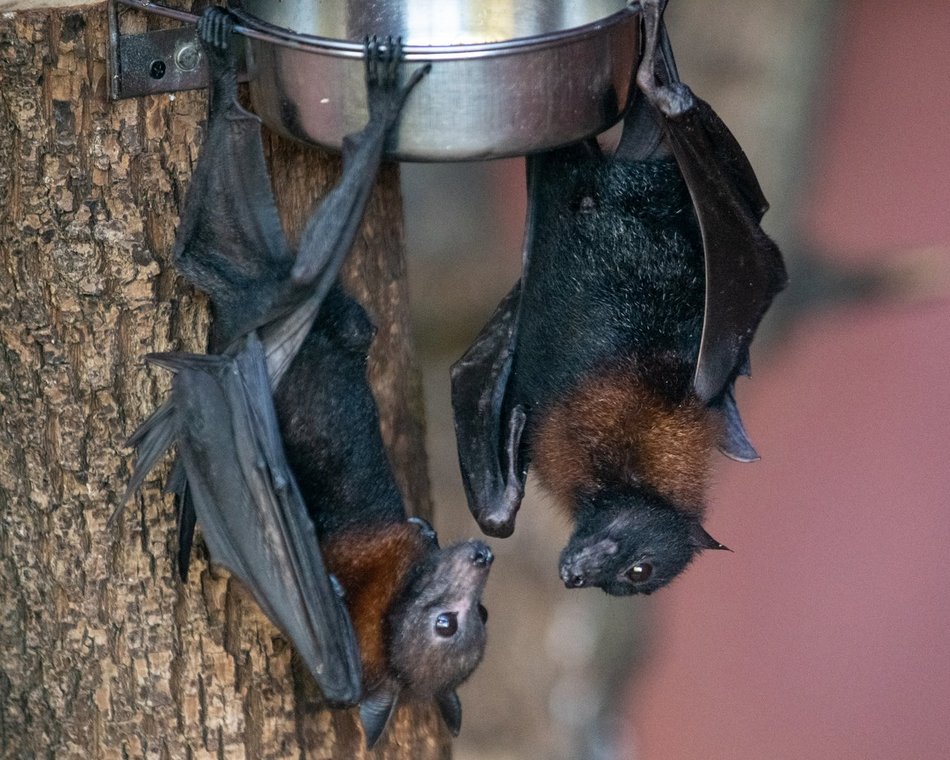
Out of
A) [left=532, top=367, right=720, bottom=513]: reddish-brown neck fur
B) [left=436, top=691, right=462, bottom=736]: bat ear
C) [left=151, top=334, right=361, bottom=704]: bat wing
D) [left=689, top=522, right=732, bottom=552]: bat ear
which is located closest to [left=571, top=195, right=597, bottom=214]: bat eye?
[left=532, top=367, right=720, bottom=513]: reddish-brown neck fur

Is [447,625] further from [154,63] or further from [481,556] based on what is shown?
[154,63]

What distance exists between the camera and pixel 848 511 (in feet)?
11.9

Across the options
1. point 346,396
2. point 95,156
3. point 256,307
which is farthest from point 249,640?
point 95,156

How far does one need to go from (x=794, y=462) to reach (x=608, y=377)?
1116 mm

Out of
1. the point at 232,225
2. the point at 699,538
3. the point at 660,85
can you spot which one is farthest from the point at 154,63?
the point at 699,538

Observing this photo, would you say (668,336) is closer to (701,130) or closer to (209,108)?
(701,130)

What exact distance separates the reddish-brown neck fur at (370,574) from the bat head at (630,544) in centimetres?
40

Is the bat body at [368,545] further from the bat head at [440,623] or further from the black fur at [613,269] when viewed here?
the black fur at [613,269]

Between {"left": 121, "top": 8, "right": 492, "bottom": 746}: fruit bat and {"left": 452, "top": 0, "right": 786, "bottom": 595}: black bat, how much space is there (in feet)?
1.02

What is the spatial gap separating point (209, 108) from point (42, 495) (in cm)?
86

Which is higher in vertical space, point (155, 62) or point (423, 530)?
point (155, 62)

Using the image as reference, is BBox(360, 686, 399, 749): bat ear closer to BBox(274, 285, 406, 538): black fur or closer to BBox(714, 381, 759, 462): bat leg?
BBox(274, 285, 406, 538): black fur

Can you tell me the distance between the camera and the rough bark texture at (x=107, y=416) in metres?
2.28

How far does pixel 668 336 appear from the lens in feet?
8.86
